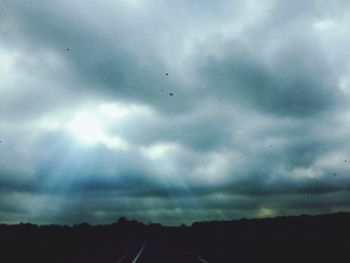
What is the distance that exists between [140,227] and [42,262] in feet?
596

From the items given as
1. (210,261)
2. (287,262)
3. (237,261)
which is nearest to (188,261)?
(210,261)

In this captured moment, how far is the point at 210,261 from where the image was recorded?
60.7 feet

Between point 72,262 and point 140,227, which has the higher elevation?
point 140,227

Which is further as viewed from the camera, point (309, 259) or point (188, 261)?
point (188, 261)

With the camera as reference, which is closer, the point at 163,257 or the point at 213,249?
the point at 163,257

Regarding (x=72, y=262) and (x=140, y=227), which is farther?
(x=140, y=227)

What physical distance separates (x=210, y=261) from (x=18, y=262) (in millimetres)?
9780

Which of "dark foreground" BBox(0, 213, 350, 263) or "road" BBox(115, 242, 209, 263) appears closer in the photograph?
"dark foreground" BBox(0, 213, 350, 263)

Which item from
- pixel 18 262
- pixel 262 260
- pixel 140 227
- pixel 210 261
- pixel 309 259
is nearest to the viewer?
pixel 309 259

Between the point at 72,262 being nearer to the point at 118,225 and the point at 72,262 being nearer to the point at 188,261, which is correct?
the point at 188,261

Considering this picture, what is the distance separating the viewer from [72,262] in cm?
2027

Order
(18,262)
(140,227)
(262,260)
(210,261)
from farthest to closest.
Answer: (140,227), (18,262), (210,261), (262,260)

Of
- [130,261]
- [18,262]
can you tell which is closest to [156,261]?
[130,261]

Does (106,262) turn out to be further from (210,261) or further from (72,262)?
(210,261)
